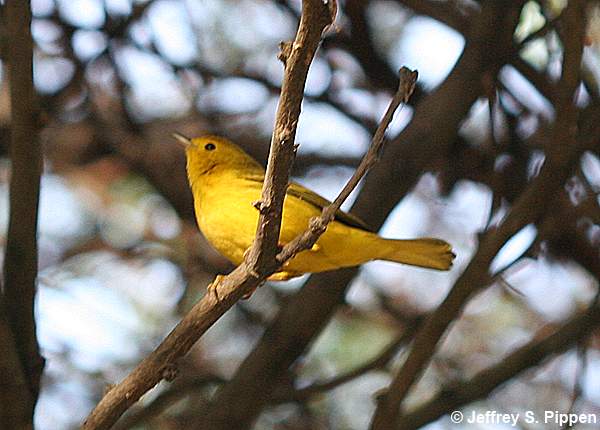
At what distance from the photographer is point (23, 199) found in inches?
125

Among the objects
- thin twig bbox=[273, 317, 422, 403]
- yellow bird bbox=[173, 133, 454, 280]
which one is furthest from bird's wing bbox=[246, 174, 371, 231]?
thin twig bbox=[273, 317, 422, 403]

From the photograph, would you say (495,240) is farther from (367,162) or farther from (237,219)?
(367,162)

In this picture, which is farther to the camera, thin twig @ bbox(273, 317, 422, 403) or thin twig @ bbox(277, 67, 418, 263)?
thin twig @ bbox(273, 317, 422, 403)

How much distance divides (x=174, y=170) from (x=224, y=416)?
1948mm

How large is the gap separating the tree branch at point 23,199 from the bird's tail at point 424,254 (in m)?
1.10

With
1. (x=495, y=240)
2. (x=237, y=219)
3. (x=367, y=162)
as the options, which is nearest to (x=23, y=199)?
(x=237, y=219)

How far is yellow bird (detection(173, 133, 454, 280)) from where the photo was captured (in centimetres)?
320

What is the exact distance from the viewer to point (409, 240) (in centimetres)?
333

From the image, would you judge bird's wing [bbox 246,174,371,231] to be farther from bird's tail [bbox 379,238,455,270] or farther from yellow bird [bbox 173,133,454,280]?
bird's tail [bbox 379,238,455,270]

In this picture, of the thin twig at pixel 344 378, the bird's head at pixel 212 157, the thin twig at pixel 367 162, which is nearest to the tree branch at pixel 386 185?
the thin twig at pixel 344 378

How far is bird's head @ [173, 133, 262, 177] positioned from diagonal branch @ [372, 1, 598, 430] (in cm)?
102

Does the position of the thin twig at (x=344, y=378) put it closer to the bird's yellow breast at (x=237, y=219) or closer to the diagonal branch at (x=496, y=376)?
the diagonal branch at (x=496, y=376)

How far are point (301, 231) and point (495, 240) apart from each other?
674mm

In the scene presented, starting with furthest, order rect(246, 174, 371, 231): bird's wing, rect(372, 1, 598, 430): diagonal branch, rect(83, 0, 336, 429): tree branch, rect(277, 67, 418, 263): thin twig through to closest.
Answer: rect(372, 1, 598, 430): diagonal branch
rect(246, 174, 371, 231): bird's wing
rect(277, 67, 418, 263): thin twig
rect(83, 0, 336, 429): tree branch
